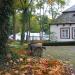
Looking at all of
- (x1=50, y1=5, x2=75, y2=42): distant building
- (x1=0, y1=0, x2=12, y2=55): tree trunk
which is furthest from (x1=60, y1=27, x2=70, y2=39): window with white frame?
(x1=0, y1=0, x2=12, y2=55): tree trunk

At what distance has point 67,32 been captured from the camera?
47.1 meters

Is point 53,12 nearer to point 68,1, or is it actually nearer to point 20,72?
point 68,1

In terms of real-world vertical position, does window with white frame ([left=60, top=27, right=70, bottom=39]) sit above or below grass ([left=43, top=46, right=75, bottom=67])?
above

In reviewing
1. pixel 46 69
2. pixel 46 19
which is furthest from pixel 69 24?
pixel 46 69

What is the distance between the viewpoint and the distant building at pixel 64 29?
4653 centimetres

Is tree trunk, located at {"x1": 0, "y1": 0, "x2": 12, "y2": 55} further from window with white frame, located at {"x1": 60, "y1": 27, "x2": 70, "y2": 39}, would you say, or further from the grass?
window with white frame, located at {"x1": 60, "y1": 27, "x2": 70, "y2": 39}

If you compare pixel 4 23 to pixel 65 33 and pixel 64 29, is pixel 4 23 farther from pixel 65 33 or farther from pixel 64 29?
pixel 64 29

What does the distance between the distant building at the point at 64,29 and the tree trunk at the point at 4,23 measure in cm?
3350

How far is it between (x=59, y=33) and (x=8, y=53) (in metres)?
34.3

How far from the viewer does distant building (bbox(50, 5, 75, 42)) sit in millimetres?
46531

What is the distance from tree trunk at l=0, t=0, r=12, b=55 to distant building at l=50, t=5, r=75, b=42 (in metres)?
33.5

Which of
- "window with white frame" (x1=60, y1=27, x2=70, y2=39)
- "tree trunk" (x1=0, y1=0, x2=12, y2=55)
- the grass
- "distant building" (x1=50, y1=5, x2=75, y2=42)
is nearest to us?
"tree trunk" (x1=0, y1=0, x2=12, y2=55)

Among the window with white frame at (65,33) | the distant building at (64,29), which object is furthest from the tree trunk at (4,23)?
the window with white frame at (65,33)

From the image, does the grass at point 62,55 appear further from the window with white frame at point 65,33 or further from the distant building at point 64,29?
the window with white frame at point 65,33
